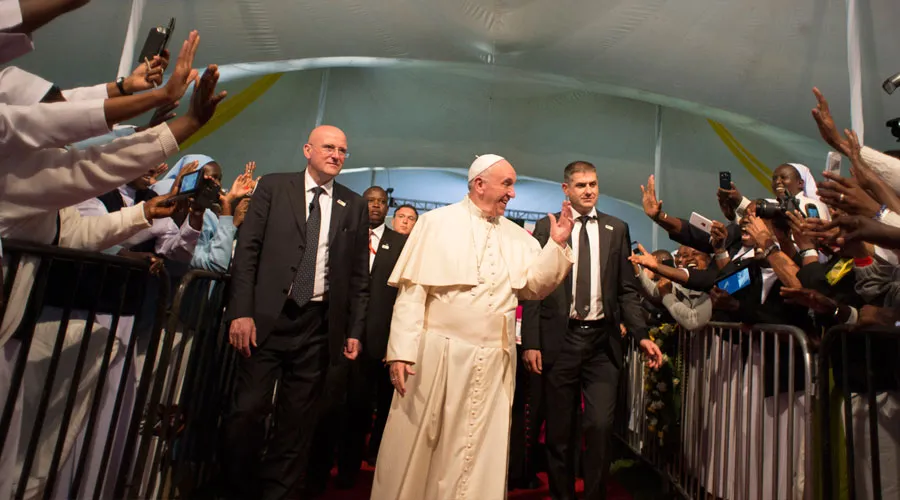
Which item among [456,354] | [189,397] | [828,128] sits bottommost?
[189,397]

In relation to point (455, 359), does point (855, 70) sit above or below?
above

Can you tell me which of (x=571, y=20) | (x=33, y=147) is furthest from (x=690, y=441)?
(x=571, y=20)

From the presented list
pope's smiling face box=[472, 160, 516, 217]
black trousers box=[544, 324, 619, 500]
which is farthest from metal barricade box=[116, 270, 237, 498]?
black trousers box=[544, 324, 619, 500]

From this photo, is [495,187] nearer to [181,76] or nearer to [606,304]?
[606,304]

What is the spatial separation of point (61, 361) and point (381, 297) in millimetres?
2085

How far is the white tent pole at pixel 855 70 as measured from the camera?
18.7 ft

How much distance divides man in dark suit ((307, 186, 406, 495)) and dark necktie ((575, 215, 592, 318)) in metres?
1.24

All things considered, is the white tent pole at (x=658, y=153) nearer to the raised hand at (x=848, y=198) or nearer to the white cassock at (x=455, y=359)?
the white cassock at (x=455, y=359)

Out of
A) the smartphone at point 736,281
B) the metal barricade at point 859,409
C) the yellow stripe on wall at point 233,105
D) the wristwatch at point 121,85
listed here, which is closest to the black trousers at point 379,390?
the smartphone at point 736,281

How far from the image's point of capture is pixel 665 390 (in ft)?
15.5

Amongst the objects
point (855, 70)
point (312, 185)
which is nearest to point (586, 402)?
point (312, 185)

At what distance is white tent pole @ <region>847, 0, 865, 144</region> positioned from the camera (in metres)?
5.69

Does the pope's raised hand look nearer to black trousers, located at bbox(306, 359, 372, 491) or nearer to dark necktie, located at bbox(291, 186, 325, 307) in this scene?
dark necktie, located at bbox(291, 186, 325, 307)

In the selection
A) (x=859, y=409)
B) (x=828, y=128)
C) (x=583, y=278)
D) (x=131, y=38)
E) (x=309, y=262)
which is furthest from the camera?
(x=131, y=38)
